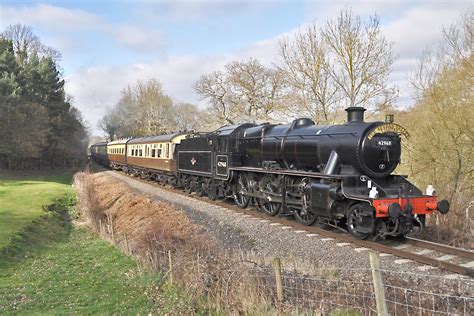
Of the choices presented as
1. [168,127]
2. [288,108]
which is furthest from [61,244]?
[168,127]

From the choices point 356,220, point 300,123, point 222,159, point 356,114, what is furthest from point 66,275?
point 222,159

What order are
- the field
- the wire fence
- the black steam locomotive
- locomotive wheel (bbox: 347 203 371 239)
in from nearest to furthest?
the wire fence
the field
the black steam locomotive
locomotive wheel (bbox: 347 203 371 239)

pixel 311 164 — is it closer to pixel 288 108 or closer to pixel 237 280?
pixel 237 280

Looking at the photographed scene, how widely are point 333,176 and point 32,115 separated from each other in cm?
3852

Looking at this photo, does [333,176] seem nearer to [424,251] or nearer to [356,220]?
[356,220]

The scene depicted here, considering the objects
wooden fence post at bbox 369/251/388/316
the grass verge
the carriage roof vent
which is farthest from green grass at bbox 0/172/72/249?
wooden fence post at bbox 369/251/388/316

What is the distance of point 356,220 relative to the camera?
11086 mm

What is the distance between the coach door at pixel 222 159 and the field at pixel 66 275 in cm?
551

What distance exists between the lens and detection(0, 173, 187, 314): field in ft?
26.0

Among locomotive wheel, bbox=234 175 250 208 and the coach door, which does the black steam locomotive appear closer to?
locomotive wheel, bbox=234 175 250 208

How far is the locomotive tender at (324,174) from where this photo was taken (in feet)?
35.5

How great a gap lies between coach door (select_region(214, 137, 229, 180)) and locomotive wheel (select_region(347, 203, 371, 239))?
704 cm

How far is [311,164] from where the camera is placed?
1323 centimetres

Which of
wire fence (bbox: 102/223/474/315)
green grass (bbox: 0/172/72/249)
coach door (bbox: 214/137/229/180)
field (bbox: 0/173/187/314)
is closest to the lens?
wire fence (bbox: 102/223/474/315)
